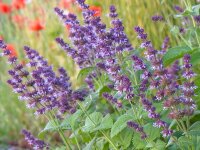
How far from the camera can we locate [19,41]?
855 cm

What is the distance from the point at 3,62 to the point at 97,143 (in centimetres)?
474

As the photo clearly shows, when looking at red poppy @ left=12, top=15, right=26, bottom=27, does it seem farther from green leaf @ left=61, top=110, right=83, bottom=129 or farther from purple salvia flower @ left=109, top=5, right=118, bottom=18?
purple salvia flower @ left=109, top=5, right=118, bottom=18

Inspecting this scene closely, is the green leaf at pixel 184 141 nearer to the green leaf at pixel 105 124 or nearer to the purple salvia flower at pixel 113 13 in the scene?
the green leaf at pixel 105 124

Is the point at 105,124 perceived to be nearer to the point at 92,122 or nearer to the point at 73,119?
the point at 92,122

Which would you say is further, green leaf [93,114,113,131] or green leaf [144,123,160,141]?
green leaf [93,114,113,131]

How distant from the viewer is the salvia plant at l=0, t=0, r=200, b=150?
8.76 ft

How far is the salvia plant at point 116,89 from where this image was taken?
2670 millimetres

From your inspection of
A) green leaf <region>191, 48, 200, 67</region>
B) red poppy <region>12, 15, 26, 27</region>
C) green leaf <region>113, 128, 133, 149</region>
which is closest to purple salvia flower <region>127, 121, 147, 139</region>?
green leaf <region>113, 128, 133, 149</region>


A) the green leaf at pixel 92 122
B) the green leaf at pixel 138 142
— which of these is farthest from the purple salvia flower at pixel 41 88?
the green leaf at pixel 138 142

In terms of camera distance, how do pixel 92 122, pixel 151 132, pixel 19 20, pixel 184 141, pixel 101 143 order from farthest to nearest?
pixel 19 20 < pixel 101 143 < pixel 92 122 < pixel 151 132 < pixel 184 141

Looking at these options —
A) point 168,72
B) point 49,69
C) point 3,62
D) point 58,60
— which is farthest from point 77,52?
point 3,62

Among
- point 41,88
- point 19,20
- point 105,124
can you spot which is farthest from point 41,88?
point 19,20

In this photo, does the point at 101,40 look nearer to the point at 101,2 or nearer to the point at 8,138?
the point at 101,2

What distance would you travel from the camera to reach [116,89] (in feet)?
9.05
